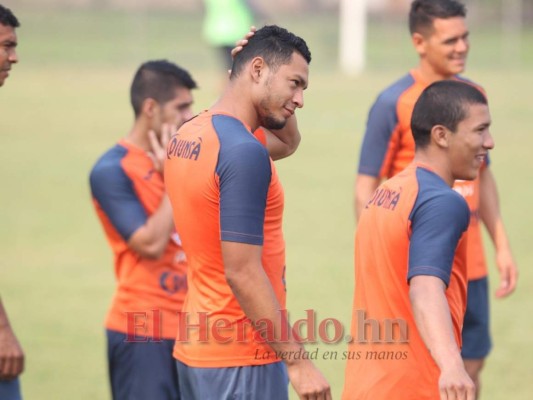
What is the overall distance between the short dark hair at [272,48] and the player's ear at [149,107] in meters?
1.55

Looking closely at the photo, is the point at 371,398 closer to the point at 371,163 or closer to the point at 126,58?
the point at 371,163

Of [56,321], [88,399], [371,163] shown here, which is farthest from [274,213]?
[56,321]

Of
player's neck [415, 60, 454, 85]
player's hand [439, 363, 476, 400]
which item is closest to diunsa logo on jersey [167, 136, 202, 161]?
player's hand [439, 363, 476, 400]

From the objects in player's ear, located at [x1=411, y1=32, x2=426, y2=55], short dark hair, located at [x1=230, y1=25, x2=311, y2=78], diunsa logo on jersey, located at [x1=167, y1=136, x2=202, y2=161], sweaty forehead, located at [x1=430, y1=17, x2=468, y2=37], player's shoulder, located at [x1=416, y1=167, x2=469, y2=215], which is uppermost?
sweaty forehead, located at [x1=430, y1=17, x2=468, y2=37]

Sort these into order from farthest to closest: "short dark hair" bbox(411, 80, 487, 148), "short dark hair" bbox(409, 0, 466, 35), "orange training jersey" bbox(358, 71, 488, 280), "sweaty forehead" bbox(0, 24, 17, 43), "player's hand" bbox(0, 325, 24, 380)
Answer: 1. "short dark hair" bbox(409, 0, 466, 35)
2. "orange training jersey" bbox(358, 71, 488, 280)
3. "sweaty forehead" bbox(0, 24, 17, 43)
4. "player's hand" bbox(0, 325, 24, 380)
5. "short dark hair" bbox(411, 80, 487, 148)

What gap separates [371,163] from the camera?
21.1ft

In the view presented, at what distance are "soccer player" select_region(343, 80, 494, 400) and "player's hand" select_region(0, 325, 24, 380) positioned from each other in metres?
1.48

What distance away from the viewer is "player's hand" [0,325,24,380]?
15.2 ft

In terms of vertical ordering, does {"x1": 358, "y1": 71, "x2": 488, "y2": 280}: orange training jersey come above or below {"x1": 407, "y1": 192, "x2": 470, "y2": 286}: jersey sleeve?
above

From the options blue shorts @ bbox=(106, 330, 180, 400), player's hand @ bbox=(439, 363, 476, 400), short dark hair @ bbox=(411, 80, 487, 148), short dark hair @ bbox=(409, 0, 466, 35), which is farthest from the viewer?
short dark hair @ bbox=(409, 0, 466, 35)

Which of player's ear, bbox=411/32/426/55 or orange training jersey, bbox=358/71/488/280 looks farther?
player's ear, bbox=411/32/426/55

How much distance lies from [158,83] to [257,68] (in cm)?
172

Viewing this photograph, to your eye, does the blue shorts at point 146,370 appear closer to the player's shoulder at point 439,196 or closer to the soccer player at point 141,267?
the soccer player at point 141,267

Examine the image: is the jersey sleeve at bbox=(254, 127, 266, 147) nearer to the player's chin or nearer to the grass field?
the player's chin
